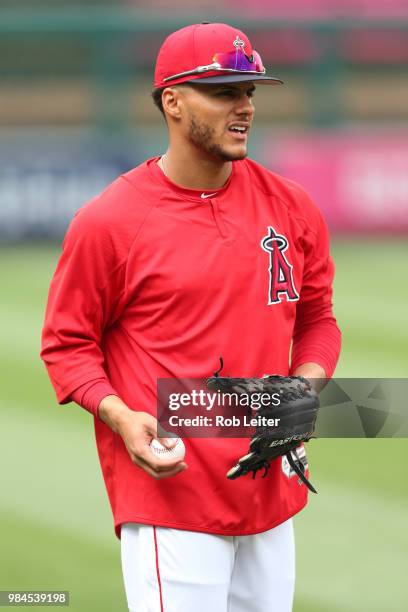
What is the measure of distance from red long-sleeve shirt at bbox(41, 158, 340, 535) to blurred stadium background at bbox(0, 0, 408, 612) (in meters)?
2.07

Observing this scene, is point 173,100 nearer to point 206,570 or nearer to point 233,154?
point 233,154

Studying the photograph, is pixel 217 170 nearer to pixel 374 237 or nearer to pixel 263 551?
pixel 263 551

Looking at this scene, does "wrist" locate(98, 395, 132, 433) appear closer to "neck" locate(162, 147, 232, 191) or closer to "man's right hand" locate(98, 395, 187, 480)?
"man's right hand" locate(98, 395, 187, 480)

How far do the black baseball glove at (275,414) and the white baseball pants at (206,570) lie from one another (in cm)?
23

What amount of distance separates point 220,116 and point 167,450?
97 cm

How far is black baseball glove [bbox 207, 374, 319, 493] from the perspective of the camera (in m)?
3.25

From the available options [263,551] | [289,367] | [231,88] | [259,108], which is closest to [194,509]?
[263,551]

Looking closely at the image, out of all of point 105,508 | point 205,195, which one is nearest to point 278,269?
point 205,195

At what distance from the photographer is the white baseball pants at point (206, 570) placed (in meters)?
3.28

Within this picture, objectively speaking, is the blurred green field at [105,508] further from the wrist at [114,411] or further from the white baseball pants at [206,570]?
the wrist at [114,411]

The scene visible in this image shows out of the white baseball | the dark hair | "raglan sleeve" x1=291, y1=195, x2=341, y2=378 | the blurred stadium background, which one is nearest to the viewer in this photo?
the white baseball

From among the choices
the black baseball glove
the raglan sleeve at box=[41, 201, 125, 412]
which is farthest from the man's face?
the black baseball glove

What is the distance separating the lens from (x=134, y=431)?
10.5ft

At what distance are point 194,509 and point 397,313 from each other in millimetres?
8302
